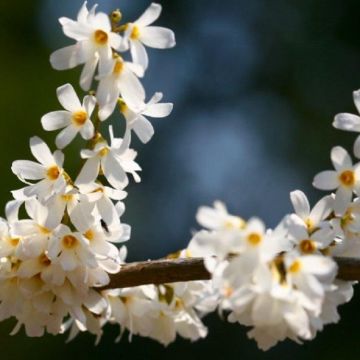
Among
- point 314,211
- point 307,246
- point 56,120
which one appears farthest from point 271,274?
point 56,120

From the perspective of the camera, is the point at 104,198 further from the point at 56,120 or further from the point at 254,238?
the point at 254,238

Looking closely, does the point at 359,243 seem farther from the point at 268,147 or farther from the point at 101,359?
the point at 268,147

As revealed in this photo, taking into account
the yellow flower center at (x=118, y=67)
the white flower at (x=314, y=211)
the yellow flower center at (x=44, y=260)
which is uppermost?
the yellow flower center at (x=118, y=67)

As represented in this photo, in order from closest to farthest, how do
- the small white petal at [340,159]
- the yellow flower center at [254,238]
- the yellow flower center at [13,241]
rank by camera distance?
the yellow flower center at [254,238] → the small white petal at [340,159] → the yellow flower center at [13,241]

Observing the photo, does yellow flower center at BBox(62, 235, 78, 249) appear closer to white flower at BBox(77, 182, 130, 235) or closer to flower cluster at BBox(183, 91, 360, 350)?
white flower at BBox(77, 182, 130, 235)

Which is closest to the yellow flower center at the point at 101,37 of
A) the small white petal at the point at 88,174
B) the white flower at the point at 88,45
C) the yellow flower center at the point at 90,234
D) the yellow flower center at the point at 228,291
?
the white flower at the point at 88,45

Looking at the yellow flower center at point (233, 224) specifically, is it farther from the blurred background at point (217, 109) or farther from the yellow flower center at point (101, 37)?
the blurred background at point (217, 109)
